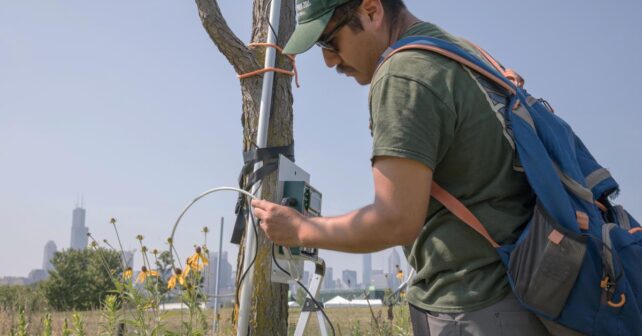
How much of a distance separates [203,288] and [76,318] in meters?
0.85

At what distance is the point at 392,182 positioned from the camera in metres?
1.42

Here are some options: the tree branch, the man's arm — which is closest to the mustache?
the man's arm

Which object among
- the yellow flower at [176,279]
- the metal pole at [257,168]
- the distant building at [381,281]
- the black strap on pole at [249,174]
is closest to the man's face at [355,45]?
the metal pole at [257,168]

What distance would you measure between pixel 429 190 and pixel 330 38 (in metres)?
0.52

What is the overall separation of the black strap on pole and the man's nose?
5.20 feet

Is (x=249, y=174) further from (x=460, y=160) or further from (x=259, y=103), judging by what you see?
(x=460, y=160)

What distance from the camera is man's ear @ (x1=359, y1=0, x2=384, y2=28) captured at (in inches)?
65.1

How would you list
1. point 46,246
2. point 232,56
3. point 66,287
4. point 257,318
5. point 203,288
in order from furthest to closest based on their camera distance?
point 46,246
point 66,287
point 232,56
point 257,318
point 203,288

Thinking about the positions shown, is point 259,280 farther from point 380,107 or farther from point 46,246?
point 46,246

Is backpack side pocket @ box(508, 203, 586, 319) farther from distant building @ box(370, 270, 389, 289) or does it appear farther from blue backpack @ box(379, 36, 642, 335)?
distant building @ box(370, 270, 389, 289)

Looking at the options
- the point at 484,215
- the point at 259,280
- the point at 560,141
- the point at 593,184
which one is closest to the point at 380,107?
the point at 484,215

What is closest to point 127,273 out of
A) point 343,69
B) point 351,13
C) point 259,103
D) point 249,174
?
point 249,174

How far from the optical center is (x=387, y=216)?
4.66ft

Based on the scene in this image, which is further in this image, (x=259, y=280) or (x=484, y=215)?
(x=259, y=280)
